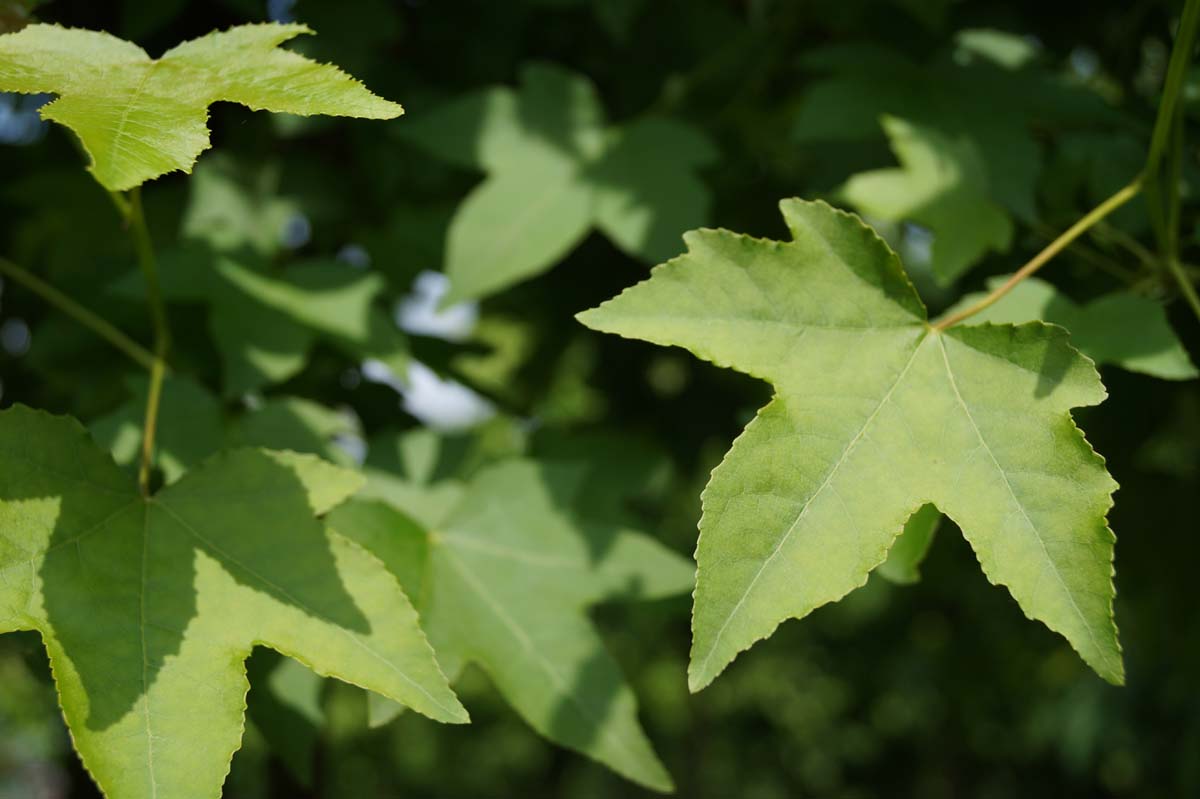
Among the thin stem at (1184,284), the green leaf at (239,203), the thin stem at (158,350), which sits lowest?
the green leaf at (239,203)

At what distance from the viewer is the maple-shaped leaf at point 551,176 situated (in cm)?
146

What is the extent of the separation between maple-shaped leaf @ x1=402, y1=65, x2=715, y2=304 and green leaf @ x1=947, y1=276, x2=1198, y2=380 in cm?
47

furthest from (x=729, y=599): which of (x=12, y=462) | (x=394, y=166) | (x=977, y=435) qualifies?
(x=394, y=166)

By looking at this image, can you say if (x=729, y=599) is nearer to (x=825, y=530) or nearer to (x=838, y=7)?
(x=825, y=530)

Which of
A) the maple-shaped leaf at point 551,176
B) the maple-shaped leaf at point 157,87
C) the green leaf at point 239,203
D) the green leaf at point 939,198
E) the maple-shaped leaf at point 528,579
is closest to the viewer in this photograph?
the maple-shaped leaf at point 157,87

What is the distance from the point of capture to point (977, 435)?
92cm

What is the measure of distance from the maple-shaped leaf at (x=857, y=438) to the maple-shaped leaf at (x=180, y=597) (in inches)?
11.3

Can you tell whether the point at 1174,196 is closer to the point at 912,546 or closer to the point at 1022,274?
the point at 1022,274

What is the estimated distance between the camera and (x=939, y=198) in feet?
4.36

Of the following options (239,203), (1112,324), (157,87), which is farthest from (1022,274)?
(239,203)

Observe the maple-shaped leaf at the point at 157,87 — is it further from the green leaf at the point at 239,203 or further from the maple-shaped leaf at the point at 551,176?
the green leaf at the point at 239,203

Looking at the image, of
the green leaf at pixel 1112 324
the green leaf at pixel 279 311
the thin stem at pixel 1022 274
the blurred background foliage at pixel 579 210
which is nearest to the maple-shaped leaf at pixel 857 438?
the thin stem at pixel 1022 274

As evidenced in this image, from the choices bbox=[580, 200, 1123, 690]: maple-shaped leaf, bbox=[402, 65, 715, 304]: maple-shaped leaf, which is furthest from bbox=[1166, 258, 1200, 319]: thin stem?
bbox=[402, 65, 715, 304]: maple-shaped leaf

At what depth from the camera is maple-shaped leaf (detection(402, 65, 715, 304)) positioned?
1.46 metres
